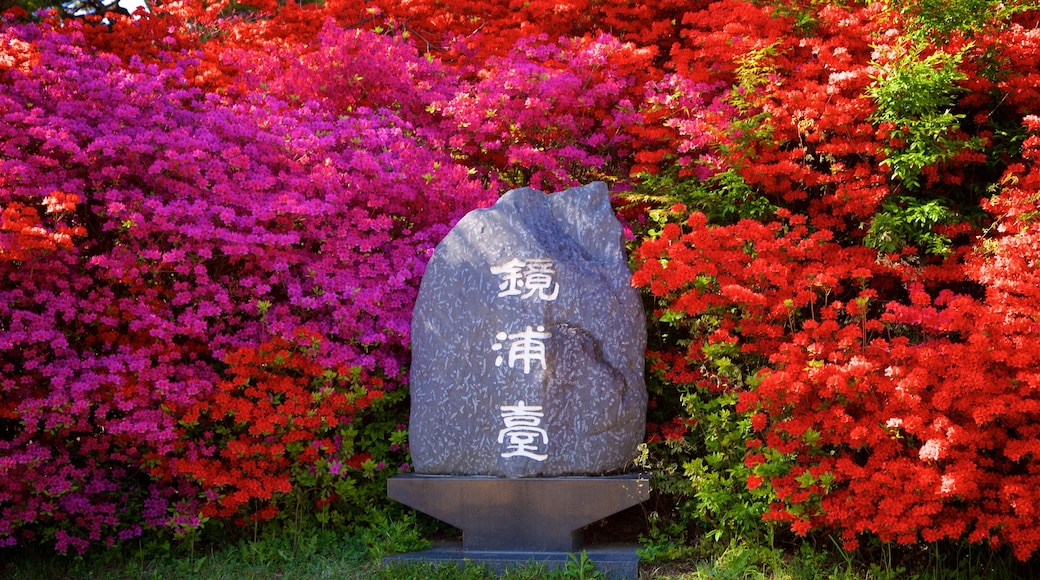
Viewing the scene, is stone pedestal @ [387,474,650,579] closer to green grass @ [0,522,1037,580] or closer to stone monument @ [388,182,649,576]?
stone monument @ [388,182,649,576]

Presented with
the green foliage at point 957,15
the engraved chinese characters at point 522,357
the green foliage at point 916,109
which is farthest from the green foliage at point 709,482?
the green foliage at point 957,15

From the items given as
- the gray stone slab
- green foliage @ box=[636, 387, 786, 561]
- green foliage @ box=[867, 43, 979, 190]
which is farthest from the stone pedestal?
green foliage @ box=[867, 43, 979, 190]

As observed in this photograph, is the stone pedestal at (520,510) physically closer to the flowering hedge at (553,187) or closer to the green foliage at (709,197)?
the flowering hedge at (553,187)

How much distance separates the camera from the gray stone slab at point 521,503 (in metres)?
4.23

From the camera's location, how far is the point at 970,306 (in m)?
3.96

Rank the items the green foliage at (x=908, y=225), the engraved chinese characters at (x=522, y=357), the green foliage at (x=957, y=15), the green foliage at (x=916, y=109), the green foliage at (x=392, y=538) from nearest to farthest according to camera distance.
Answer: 1. the engraved chinese characters at (x=522, y=357)
2. the green foliage at (x=392, y=538)
3. the green foliage at (x=916, y=109)
4. the green foliage at (x=908, y=225)
5. the green foliage at (x=957, y=15)

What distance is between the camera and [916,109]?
4824 mm

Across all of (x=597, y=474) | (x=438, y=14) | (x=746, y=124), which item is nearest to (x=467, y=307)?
(x=597, y=474)

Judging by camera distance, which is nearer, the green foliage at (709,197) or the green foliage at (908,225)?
the green foliage at (908,225)

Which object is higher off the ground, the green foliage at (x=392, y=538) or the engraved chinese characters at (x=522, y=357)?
the engraved chinese characters at (x=522, y=357)

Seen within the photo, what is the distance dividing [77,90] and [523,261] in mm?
2595

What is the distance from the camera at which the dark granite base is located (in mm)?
4133

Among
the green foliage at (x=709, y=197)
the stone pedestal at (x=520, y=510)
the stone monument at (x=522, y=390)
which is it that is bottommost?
the stone pedestal at (x=520, y=510)

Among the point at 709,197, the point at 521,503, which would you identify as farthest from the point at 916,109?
the point at 521,503
